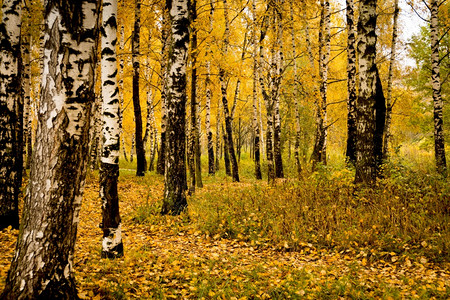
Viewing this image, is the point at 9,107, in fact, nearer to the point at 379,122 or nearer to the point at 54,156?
the point at 54,156

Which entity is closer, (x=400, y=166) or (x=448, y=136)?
(x=400, y=166)

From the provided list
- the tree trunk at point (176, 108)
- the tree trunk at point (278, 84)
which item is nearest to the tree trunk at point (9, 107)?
the tree trunk at point (176, 108)

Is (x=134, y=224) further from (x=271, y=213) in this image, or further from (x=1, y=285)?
(x=1, y=285)

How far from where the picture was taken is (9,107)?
5699 mm

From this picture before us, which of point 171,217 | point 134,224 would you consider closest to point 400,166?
point 171,217

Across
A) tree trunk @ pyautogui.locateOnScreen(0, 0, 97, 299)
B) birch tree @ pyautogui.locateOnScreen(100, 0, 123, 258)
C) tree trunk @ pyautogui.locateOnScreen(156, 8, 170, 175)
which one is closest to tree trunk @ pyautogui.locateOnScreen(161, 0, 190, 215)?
birch tree @ pyautogui.locateOnScreen(100, 0, 123, 258)

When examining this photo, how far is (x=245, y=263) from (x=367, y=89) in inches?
219

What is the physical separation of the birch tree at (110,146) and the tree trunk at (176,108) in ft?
8.29

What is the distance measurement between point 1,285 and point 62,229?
138cm

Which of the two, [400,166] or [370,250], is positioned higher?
[400,166]

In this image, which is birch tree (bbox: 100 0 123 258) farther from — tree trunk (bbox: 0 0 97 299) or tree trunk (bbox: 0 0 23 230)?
tree trunk (bbox: 0 0 23 230)

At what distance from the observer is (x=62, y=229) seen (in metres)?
2.67

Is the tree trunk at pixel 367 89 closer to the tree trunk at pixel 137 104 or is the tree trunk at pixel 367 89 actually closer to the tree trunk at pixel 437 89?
the tree trunk at pixel 437 89

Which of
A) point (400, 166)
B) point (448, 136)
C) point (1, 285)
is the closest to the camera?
point (1, 285)
